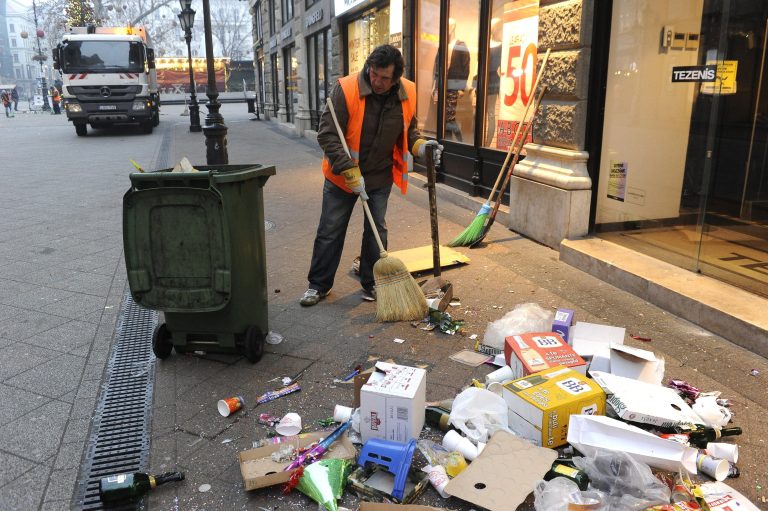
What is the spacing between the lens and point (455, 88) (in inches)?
332

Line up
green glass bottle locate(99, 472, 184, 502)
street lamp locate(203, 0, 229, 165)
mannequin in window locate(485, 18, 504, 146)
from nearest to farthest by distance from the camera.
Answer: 1. green glass bottle locate(99, 472, 184, 502)
2. mannequin in window locate(485, 18, 504, 146)
3. street lamp locate(203, 0, 229, 165)

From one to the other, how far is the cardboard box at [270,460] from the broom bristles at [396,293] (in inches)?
55.2

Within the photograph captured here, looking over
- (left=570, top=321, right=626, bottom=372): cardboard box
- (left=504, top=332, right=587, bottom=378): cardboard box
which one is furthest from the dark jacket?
(left=570, top=321, right=626, bottom=372): cardboard box

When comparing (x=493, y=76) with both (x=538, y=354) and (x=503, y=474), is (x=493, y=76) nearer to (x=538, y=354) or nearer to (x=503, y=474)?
(x=538, y=354)

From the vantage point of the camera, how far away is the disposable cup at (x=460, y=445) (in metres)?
2.54

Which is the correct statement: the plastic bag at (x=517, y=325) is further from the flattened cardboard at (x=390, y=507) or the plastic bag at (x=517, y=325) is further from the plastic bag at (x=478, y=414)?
the flattened cardboard at (x=390, y=507)

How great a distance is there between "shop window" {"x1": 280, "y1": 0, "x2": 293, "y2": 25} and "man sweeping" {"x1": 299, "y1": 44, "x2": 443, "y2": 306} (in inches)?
630

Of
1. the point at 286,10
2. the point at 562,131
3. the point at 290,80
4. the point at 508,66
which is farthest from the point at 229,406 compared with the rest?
the point at 286,10

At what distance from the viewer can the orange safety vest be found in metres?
4.08

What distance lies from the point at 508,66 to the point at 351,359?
479cm

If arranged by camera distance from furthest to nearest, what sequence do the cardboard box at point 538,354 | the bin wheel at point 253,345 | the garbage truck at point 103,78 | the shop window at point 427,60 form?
the garbage truck at point 103,78
the shop window at point 427,60
the bin wheel at point 253,345
the cardboard box at point 538,354

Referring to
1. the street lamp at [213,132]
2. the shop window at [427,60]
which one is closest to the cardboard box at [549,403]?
the shop window at [427,60]

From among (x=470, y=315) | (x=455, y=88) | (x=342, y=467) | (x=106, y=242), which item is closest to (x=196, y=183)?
(x=342, y=467)

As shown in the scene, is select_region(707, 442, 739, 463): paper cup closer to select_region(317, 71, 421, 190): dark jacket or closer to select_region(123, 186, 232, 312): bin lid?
select_region(123, 186, 232, 312): bin lid
